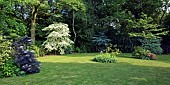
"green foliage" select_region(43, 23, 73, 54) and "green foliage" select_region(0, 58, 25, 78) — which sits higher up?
"green foliage" select_region(43, 23, 73, 54)

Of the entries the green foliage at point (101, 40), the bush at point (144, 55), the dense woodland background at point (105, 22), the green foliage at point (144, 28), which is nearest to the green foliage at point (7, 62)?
the bush at point (144, 55)

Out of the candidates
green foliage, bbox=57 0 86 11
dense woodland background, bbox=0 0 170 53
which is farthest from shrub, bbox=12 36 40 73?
dense woodland background, bbox=0 0 170 53

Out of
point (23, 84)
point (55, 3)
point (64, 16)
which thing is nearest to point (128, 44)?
point (64, 16)

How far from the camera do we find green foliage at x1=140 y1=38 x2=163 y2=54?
22273 millimetres

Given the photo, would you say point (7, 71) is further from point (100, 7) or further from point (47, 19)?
point (100, 7)

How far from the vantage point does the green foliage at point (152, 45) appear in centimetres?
2227

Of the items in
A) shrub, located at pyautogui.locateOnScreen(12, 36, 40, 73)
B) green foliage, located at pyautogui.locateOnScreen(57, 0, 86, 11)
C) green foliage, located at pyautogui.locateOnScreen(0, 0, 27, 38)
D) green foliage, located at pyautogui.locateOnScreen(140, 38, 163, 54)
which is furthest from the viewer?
green foliage, located at pyautogui.locateOnScreen(140, 38, 163, 54)

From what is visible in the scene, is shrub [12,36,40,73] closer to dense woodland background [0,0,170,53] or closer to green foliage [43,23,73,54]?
green foliage [43,23,73,54]

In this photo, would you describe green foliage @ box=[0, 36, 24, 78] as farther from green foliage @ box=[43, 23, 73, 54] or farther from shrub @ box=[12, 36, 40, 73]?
green foliage @ box=[43, 23, 73, 54]

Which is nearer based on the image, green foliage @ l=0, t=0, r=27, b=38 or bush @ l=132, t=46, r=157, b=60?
green foliage @ l=0, t=0, r=27, b=38

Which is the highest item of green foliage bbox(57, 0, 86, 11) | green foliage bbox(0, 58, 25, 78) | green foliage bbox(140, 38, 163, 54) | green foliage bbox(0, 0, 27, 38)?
green foliage bbox(57, 0, 86, 11)

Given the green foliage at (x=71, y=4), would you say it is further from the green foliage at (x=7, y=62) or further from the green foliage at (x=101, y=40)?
the green foliage at (x=7, y=62)

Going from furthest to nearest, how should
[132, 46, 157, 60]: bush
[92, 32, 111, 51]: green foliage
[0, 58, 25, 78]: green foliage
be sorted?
[92, 32, 111, 51]: green foliage, [132, 46, 157, 60]: bush, [0, 58, 25, 78]: green foliage

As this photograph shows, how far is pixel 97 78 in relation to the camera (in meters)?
8.19
